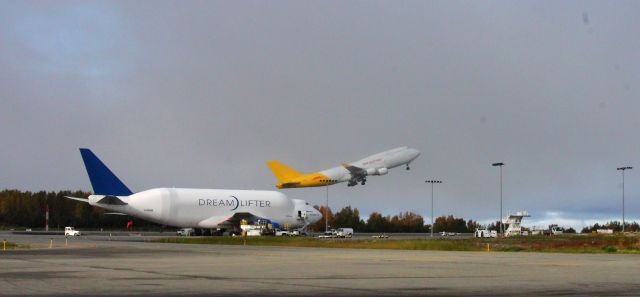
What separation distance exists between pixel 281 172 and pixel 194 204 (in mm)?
22165

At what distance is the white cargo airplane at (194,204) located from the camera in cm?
9638

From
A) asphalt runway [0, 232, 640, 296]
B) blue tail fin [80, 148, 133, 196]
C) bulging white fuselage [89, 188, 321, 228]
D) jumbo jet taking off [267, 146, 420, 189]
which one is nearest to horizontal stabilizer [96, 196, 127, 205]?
bulging white fuselage [89, 188, 321, 228]

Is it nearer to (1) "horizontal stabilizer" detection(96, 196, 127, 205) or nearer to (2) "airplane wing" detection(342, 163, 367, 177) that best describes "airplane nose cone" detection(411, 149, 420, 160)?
(2) "airplane wing" detection(342, 163, 367, 177)

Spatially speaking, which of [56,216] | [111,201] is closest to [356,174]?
[111,201]

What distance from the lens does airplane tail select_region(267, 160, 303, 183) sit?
121m

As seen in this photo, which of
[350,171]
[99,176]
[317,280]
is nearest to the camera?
[317,280]

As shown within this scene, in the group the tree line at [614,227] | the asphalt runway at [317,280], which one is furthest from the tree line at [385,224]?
the asphalt runway at [317,280]

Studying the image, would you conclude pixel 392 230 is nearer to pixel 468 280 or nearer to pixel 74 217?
pixel 74 217

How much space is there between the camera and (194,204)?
10219 cm

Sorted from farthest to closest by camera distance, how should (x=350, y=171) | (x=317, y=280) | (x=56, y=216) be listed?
(x=56, y=216) < (x=350, y=171) < (x=317, y=280)

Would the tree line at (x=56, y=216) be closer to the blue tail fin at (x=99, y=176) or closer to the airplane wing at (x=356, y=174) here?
the airplane wing at (x=356, y=174)

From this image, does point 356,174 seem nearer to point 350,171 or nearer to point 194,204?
point 350,171

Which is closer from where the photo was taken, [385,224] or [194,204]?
[194,204]

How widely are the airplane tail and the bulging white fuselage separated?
746 cm
